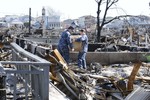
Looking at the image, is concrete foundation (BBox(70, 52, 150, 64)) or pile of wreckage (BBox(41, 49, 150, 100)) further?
concrete foundation (BBox(70, 52, 150, 64))

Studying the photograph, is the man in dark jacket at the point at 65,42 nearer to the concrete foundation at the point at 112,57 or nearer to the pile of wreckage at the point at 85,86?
the concrete foundation at the point at 112,57

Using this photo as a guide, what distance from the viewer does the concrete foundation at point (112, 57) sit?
18594 mm

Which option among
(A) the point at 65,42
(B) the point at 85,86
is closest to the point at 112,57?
(A) the point at 65,42

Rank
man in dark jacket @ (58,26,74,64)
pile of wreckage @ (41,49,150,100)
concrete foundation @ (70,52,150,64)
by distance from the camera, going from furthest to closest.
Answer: concrete foundation @ (70,52,150,64)
man in dark jacket @ (58,26,74,64)
pile of wreckage @ (41,49,150,100)

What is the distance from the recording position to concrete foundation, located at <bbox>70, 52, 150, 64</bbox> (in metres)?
18.6

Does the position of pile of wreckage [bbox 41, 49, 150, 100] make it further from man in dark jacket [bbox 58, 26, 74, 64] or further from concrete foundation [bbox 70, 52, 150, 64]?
concrete foundation [bbox 70, 52, 150, 64]

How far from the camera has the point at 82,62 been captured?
15.8 m

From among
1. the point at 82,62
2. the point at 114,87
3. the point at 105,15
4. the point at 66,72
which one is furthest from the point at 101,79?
the point at 105,15

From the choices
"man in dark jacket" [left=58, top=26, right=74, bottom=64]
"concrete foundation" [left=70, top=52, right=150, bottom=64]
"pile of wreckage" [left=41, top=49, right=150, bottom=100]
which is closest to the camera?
"pile of wreckage" [left=41, top=49, right=150, bottom=100]

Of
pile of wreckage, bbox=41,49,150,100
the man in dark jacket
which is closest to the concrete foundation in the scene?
the man in dark jacket

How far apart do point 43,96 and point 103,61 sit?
12995mm

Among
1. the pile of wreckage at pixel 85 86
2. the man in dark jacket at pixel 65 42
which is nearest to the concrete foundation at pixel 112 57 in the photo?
Result: the man in dark jacket at pixel 65 42

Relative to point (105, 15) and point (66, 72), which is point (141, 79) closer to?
point (66, 72)

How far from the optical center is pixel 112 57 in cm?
1889
